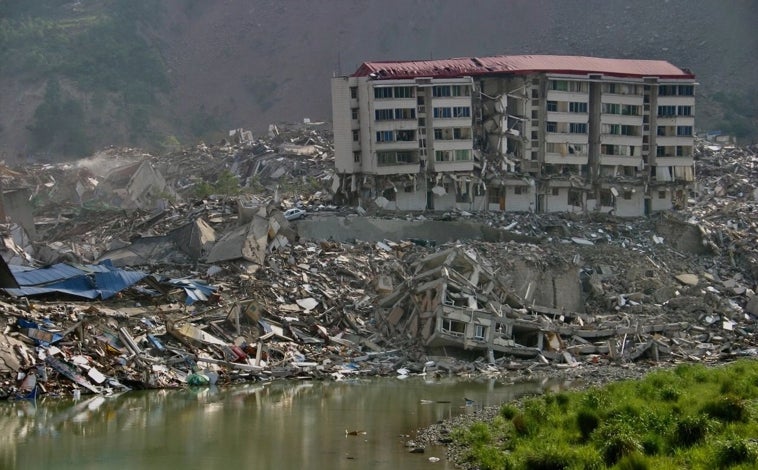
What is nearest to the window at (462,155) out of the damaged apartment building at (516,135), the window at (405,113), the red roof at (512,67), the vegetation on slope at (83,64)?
the damaged apartment building at (516,135)

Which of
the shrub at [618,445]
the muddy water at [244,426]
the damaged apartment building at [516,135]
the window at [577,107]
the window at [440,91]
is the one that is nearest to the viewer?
the shrub at [618,445]

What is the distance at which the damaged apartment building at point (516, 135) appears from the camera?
166ft

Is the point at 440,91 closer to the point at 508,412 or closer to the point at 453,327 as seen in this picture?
the point at 453,327

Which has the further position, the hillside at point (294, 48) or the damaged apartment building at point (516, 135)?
the hillside at point (294, 48)

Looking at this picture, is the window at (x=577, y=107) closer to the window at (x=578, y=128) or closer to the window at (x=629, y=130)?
the window at (x=578, y=128)

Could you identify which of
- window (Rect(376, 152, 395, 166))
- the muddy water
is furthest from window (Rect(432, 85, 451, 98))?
the muddy water

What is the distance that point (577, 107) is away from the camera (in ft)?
176

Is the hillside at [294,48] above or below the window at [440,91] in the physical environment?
above

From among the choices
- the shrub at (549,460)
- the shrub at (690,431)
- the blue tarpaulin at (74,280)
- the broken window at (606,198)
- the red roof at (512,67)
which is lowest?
the shrub at (549,460)

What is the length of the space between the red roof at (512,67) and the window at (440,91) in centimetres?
54

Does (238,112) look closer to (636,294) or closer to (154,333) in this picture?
(636,294)

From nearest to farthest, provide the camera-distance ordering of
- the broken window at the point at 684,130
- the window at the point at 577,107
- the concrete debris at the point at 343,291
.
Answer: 1. the concrete debris at the point at 343,291
2. the window at the point at 577,107
3. the broken window at the point at 684,130

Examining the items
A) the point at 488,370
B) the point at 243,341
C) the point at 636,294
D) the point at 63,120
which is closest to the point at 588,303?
the point at 636,294

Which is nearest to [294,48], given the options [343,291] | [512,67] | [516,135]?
[512,67]
